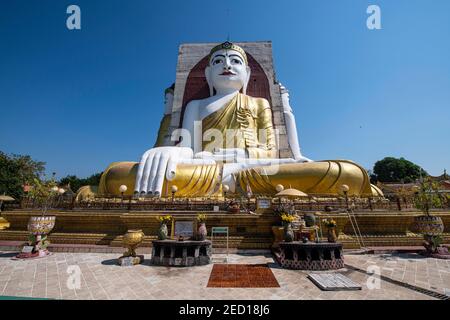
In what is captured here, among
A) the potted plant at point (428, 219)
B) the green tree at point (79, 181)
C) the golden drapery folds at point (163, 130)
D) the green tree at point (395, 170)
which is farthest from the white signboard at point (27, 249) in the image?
the green tree at point (395, 170)

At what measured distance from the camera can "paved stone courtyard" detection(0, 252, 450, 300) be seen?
345 cm

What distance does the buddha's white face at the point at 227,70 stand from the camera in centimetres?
1508

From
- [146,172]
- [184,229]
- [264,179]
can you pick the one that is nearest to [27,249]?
[184,229]

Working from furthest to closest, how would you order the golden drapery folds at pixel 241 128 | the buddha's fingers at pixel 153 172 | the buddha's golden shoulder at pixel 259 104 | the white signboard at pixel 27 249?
the buddha's golden shoulder at pixel 259 104
the golden drapery folds at pixel 241 128
the buddha's fingers at pixel 153 172
the white signboard at pixel 27 249

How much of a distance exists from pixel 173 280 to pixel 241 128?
1073 cm

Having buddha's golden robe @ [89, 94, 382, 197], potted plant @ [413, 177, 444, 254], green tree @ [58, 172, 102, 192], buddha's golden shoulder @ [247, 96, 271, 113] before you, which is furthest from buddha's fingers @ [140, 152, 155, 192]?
green tree @ [58, 172, 102, 192]

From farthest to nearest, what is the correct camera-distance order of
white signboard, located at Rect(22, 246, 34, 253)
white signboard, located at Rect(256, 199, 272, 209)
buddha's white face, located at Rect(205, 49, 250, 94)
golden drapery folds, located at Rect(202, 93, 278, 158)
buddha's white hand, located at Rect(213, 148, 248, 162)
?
1. buddha's white face, located at Rect(205, 49, 250, 94)
2. golden drapery folds, located at Rect(202, 93, 278, 158)
3. buddha's white hand, located at Rect(213, 148, 248, 162)
4. white signboard, located at Rect(256, 199, 272, 209)
5. white signboard, located at Rect(22, 246, 34, 253)

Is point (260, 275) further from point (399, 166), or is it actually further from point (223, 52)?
point (399, 166)

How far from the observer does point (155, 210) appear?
7.94 meters

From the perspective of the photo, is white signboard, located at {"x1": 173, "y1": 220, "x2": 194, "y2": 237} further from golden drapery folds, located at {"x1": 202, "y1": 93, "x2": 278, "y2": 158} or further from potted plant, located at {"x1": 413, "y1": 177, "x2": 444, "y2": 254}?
golden drapery folds, located at {"x1": 202, "y1": 93, "x2": 278, "y2": 158}

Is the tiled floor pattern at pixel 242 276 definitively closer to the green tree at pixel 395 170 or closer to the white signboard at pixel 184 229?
the white signboard at pixel 184 229

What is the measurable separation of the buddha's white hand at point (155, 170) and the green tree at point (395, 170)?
4001 cm

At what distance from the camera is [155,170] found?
10.1 meters

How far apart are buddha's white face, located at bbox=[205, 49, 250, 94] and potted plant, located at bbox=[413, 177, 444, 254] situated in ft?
36.6
